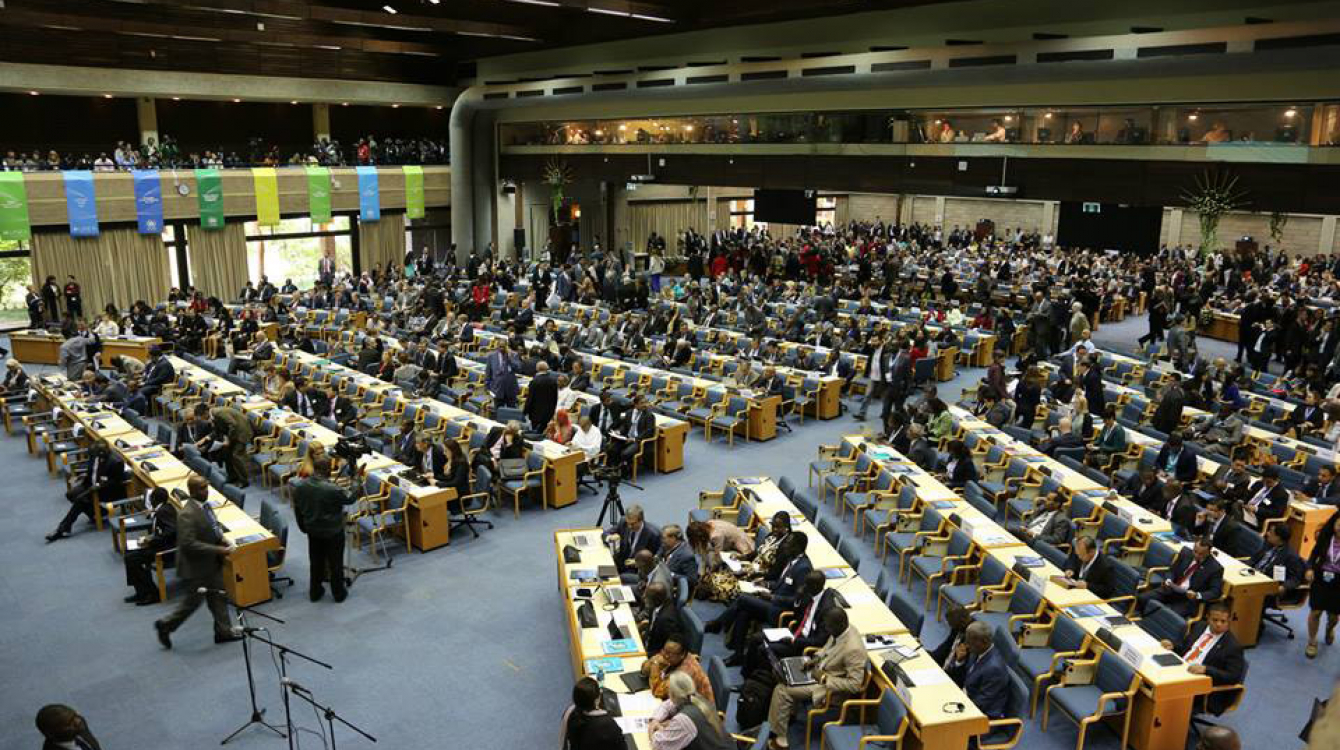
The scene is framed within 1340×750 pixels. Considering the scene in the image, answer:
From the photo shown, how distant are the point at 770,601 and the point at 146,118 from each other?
89.4ft

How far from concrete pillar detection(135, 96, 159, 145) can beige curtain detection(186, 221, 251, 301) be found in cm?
357

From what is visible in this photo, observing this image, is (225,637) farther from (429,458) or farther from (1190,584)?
(1190,584)

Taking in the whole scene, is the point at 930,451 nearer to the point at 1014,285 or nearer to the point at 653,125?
the point at 1014,285

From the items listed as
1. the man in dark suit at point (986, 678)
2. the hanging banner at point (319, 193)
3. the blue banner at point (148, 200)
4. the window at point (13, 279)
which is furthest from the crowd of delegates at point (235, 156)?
the man in dark suit at point (986, 678)

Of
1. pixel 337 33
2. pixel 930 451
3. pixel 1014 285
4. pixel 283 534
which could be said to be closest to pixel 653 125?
pixel 337 33

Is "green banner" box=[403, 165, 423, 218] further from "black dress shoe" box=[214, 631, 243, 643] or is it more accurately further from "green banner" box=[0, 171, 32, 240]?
"black dress shoe" box=[214, 631, 243, 643]

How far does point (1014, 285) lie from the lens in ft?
82.7

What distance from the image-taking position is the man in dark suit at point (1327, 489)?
10.6 metres

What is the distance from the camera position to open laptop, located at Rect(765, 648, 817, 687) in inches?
283

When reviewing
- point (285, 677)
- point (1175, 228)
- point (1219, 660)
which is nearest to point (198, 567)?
point (285, 677)

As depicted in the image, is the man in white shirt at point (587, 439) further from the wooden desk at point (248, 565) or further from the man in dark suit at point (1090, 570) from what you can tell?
the man in dark suit at point (1090, 570)

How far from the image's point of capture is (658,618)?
7699 millimetres

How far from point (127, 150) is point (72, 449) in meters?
15.4

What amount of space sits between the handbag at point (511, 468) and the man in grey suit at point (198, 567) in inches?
153
